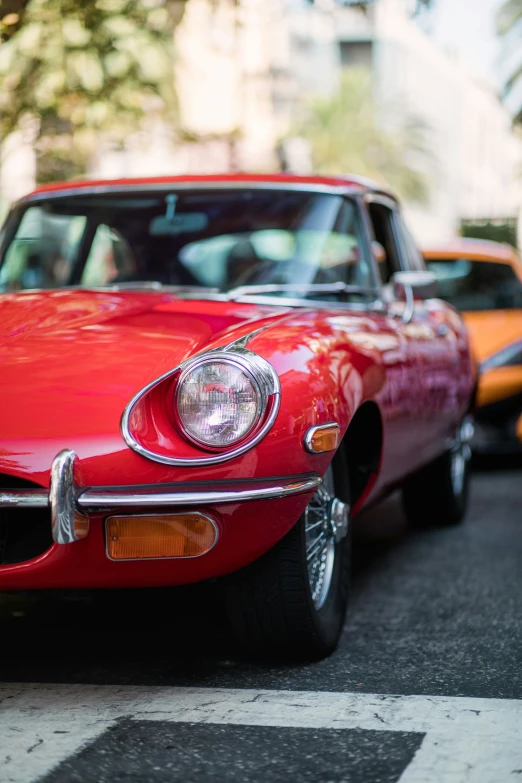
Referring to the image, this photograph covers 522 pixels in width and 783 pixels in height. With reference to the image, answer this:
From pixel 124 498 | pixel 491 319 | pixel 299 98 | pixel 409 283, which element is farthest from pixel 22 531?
pixel 299 98

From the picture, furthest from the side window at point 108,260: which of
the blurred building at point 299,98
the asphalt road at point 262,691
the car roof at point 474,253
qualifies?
the car roof at point 474,253

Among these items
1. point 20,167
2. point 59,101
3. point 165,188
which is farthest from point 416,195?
point 165,188

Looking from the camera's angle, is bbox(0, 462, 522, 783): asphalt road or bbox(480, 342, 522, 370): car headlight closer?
bbox(0, 462, 522, 783): asphalt road

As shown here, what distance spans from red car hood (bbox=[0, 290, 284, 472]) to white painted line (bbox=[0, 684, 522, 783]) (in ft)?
2.16

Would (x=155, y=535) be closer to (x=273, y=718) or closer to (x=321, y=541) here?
(x=273, y=718)

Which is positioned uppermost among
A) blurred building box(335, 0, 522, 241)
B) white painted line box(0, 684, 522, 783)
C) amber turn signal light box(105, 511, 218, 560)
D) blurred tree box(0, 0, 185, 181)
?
blurred building box(335, 0, 522, 241)

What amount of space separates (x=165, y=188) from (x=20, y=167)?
18.0 m

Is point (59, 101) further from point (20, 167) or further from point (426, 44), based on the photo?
point (426, 44)

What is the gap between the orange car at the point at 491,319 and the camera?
29.3 ft

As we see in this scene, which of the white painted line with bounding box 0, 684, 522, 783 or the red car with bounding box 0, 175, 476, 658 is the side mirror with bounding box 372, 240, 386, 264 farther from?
the white painted line with bounding box 0, 684, 522, 783

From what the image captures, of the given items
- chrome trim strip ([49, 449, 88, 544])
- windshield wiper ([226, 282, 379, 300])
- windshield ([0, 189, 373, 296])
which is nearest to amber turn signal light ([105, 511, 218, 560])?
chrome trim strip ([49, 449, 88, 544])

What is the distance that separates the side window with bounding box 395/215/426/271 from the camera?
6270 millimetres

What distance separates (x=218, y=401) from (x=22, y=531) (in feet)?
2.04

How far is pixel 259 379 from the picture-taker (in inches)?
136
